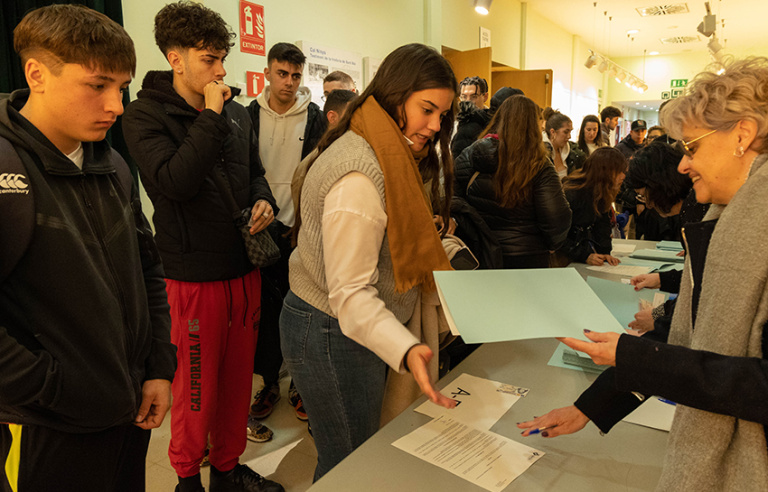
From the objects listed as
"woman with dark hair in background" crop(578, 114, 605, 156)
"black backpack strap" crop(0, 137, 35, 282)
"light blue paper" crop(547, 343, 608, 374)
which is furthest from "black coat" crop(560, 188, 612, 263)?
"woman with dark hair in background" crop(578, 114, 605, 156)

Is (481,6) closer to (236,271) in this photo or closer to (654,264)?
(654,264)

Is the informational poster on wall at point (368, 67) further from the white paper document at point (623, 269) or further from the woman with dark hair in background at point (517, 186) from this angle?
the white paper document at point (623, 269)

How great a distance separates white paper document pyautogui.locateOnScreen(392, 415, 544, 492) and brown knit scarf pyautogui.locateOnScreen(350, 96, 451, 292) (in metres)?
0.32

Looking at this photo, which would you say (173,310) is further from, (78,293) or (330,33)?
(330,33)

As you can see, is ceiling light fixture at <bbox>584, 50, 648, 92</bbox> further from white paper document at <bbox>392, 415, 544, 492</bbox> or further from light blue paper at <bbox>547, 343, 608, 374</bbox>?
white paper document at <bbox>392, 415, 544, 492</bbox>

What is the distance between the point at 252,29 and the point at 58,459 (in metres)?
2.96

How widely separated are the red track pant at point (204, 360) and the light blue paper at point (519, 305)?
104 cm

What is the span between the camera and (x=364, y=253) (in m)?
1.05

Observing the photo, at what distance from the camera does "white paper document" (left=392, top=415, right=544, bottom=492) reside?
973 mm

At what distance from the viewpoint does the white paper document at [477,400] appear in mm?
1177

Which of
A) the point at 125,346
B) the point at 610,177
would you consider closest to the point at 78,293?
the point at 125,346

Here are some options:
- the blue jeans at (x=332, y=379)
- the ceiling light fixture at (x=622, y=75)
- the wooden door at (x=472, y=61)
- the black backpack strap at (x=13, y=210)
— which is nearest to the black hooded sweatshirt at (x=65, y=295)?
the black backpack strap at (x=13, y=210)

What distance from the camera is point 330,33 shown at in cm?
404

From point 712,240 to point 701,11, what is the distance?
9297 mm
